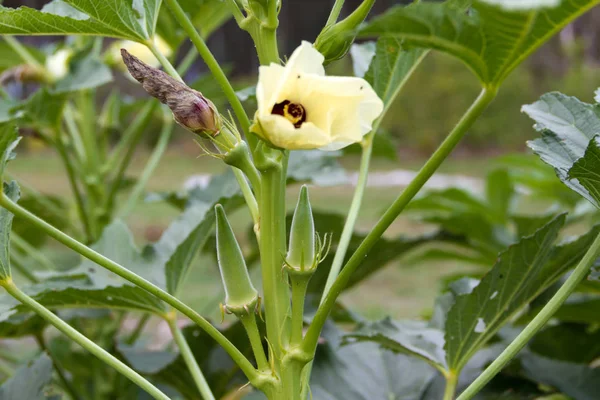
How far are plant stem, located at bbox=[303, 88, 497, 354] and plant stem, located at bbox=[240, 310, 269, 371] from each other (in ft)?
0.11

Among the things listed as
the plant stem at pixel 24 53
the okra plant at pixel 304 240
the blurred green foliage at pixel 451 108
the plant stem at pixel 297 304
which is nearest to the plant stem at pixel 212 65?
the okra plant at pixel 304 240

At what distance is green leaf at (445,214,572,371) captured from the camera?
597 mm

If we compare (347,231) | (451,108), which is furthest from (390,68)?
(451,108)

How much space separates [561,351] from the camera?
2.75ft

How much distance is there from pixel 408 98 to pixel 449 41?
6105 mm

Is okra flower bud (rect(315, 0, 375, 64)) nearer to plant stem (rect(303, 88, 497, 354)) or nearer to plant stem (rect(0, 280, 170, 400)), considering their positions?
plant stem (rect(303, 88, 497, 354))

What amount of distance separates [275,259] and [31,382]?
0.34 metres

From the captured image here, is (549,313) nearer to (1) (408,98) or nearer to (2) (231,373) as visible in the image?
(2) (231,373)

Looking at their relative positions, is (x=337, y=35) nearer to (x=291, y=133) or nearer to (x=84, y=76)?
(x=291, y=133)

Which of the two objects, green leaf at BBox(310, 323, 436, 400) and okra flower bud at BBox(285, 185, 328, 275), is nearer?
okra flower bud at BBox(285, 185, 328, 275)

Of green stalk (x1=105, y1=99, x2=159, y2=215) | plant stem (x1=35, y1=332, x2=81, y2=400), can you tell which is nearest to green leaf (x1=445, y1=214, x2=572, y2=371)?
plant stem (x1=35, y1=332, x2=81, y2=400)

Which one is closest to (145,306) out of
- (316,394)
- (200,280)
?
(316,394)

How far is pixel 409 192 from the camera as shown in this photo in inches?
17.7

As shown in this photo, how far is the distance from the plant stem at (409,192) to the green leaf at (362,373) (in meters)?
0.24
